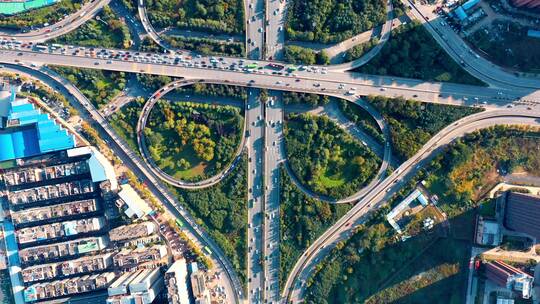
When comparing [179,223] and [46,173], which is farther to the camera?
[179,223]

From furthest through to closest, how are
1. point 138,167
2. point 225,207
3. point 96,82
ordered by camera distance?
point 138,167
point 225,207
point 96,82

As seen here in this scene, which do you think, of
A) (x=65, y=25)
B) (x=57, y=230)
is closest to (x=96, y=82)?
(x=65, y=25)

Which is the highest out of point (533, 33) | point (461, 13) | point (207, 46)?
point (461, 13)

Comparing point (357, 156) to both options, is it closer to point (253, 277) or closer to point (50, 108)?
point (253, 277)

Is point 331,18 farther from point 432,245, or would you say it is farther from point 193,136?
point 432,245

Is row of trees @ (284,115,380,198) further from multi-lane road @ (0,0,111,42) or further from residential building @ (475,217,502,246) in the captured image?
multi-lane road @ (0,0,111,42)
